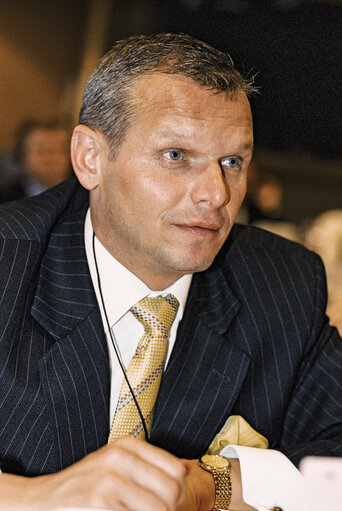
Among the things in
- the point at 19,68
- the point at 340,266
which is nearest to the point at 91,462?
the point at 340,266

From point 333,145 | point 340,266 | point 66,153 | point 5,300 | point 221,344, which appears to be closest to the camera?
point 5,300

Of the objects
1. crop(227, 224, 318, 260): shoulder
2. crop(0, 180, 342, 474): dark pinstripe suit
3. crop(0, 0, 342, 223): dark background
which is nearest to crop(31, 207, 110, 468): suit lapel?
crop(0, 180, 342, 474): dark pinstripe suit

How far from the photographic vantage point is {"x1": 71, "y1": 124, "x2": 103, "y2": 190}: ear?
1.21 m

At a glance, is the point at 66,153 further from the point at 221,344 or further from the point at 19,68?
the point at 221,344

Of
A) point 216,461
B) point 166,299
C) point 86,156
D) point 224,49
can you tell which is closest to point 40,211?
point 86,156

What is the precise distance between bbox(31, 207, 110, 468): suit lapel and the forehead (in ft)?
1.00

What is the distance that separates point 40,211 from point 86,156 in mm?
140

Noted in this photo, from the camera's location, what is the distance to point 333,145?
5348 millimetres

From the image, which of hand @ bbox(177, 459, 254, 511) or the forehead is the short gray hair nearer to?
the forehead

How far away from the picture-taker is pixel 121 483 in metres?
0.72

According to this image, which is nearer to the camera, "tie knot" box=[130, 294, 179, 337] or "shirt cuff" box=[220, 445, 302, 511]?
"shirt cuff" box=[220, 445, 302, 511]

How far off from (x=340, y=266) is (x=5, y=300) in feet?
8.02

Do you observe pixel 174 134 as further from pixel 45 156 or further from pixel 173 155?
pixel 45 156

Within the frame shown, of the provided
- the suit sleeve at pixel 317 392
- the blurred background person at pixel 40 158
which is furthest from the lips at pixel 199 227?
the blurred background person at pixel 40 158
